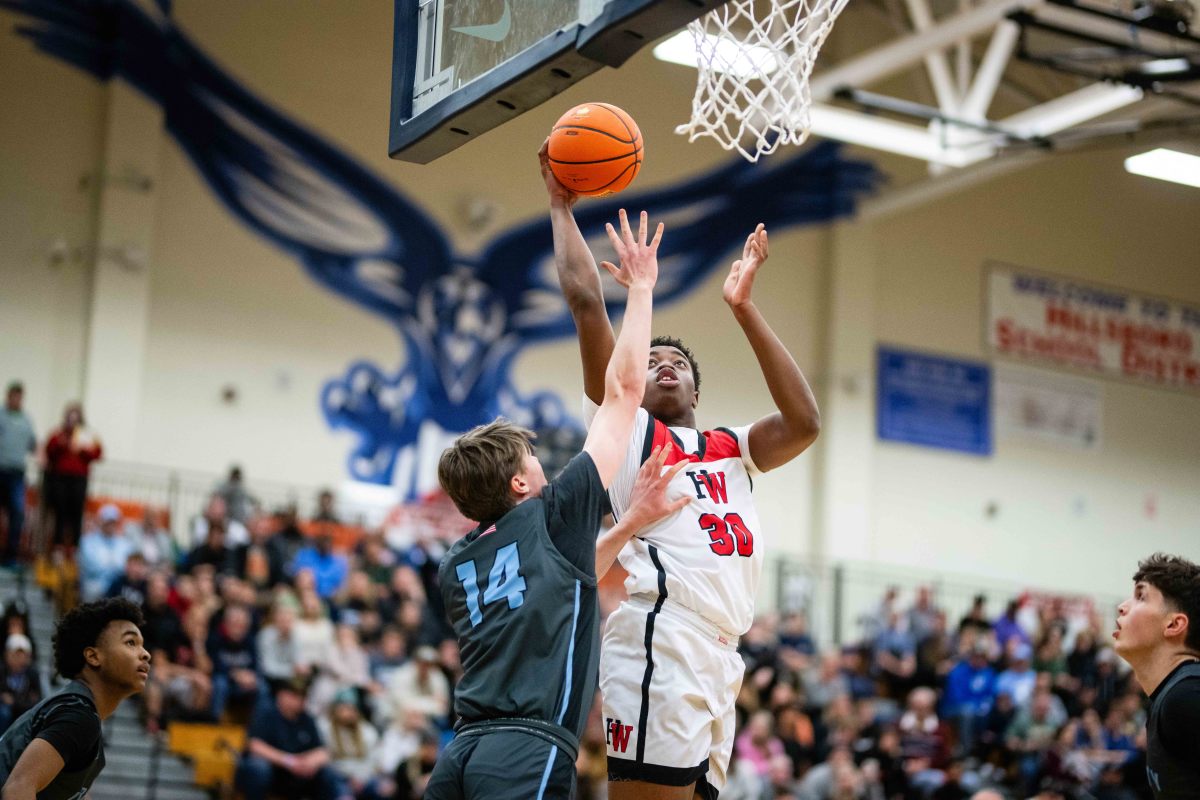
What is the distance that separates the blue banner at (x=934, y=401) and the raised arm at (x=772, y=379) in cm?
1771

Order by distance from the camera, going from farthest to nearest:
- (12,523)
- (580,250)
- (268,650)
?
(12,523), (268,650), (580,250)

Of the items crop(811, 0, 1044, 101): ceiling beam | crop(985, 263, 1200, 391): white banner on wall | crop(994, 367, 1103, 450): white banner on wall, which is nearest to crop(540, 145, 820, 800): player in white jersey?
crop(811, 0, 1044, 101): ceiling beam

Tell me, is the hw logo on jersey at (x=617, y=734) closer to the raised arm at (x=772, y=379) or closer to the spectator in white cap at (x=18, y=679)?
the raised arm at (x=772, y=379)

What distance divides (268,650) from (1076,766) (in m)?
7.53

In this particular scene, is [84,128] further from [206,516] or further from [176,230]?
[206,516]

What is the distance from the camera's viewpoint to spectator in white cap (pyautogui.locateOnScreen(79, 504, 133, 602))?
14.4m

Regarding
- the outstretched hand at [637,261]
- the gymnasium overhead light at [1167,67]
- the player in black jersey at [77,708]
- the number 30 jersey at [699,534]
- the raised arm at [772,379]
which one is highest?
the gymnasium overhead light at [1167,67]

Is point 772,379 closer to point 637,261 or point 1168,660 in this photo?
point 637,261

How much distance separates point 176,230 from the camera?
18.8 meters

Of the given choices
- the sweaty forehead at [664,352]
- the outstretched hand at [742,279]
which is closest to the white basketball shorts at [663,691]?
the sweaty forehead at [664,352]

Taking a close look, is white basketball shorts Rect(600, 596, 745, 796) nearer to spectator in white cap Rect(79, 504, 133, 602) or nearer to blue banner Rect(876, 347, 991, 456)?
spectator in white cap Rect(79, 504, 133, 602)

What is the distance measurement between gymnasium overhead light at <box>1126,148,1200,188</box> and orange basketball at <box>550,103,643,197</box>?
46.4 ft

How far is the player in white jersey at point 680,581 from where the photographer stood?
5.05 meters

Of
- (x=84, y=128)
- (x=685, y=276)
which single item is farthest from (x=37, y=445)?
(x=685, y=276)
